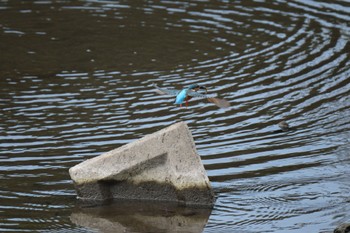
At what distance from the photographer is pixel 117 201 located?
28.5ft

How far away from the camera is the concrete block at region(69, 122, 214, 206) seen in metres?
8.45

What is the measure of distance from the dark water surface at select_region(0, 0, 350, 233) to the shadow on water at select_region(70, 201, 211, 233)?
0.10ft

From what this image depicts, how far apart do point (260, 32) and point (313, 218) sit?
766 centimetres

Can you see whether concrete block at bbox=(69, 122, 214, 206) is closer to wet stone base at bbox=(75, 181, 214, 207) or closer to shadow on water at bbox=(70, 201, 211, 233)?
wet stone base at bbox=(75, 181, 214, 207)

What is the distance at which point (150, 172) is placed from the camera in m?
8.61

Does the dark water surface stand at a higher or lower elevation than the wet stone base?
lower

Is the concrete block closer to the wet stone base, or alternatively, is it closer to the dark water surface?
the wet stone base

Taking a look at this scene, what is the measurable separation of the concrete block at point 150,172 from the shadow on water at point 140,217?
0.12 m

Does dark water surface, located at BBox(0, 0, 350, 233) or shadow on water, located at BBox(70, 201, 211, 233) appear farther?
dark water surface, located at BBox(0, 0, 350, 233)

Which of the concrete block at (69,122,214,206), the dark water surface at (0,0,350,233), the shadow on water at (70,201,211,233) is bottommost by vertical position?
the dark water surface at (0,0,350,233)

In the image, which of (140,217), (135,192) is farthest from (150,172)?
(140,217)

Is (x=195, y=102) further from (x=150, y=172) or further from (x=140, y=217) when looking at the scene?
(x=140, y=217)

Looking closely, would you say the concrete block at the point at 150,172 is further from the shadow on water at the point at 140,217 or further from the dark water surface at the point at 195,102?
the dark water surface at the point at 195,102

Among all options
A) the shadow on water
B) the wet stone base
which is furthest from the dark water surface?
the wet stone base
